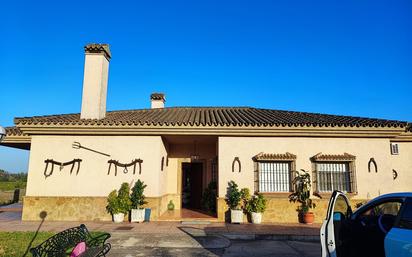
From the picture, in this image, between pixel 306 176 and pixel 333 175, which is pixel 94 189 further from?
pixel 333 175

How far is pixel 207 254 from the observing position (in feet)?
22.4

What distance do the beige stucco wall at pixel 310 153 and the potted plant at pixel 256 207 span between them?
0.53m

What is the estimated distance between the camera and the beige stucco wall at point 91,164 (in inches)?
433

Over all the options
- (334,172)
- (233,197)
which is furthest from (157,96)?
(334,172)

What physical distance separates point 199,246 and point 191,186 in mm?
7753

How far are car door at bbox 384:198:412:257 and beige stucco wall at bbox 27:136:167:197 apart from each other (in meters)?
8.68

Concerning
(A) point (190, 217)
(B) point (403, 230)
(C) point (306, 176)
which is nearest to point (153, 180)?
(A) point (190, 217)

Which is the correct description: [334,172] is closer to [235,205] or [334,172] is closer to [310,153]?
[310,153]

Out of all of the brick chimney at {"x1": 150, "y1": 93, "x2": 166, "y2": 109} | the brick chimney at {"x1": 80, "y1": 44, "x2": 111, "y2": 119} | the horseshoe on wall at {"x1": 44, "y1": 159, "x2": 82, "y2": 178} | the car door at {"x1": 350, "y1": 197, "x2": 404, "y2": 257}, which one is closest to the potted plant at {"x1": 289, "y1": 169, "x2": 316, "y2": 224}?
the car door at {"x1": 350, "y1": 197, "x2": 404, "y2": 257}

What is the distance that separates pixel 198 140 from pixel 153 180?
122 inches

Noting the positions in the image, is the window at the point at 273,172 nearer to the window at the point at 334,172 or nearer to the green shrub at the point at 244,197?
the green shrub at the point at 244,197

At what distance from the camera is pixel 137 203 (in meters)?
10.6

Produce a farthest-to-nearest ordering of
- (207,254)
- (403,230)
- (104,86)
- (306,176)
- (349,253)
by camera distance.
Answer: (104,86)
(306,176)
(207,254)
(349,253)
(403,230)

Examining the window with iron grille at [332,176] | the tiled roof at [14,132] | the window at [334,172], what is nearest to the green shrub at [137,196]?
the tiled roof at [14,132]
